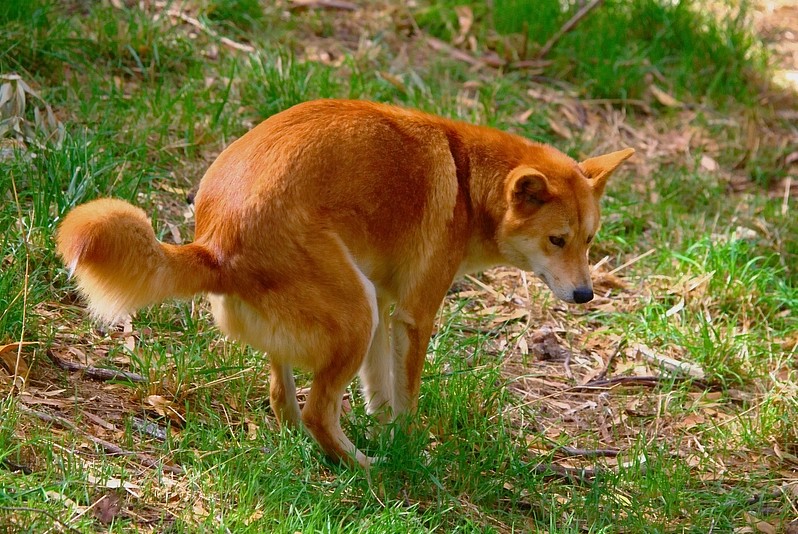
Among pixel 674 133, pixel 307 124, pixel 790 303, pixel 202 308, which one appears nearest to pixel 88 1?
pixel 202 308

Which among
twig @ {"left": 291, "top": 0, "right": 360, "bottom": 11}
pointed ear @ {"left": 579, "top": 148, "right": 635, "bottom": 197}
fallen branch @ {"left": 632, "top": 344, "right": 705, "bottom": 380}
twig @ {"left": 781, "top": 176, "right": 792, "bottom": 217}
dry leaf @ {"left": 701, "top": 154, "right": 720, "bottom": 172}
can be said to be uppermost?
pointed ear @ {"left": 579, "top": 148, "right": 635, "bottom": 197}

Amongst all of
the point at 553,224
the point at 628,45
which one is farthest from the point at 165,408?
the point at 628,45

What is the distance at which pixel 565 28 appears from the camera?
8789 millimetres

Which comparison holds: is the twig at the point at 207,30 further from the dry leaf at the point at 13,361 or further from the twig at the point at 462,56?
the dry leaf at the point at 13,361

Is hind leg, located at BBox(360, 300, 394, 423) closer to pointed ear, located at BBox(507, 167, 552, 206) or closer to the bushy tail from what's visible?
pointed ear, located at BBox(507, 167, 552, 206)

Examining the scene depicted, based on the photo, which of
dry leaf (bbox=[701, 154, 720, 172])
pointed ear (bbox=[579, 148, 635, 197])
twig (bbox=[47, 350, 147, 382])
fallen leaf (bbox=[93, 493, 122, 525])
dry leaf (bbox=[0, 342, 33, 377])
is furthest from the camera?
dry leaf (bbox=[701, 154, 720, 172])

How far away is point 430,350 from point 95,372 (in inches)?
69.5

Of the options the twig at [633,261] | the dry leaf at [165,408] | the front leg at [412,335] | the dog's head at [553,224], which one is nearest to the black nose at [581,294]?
the dog's head at [553,224]

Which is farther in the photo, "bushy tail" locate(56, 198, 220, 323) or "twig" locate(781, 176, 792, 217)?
"twig" locate(781, 176, 792, 217)

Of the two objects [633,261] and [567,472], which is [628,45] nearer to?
[633,261]

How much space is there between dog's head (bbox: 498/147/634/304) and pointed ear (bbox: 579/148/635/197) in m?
0.02

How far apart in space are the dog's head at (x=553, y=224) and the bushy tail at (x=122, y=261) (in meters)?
1.61

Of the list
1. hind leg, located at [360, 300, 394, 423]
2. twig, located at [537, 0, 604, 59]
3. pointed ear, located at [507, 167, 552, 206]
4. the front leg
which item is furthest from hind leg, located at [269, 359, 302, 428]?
twig, located at [537, 0, 604, 59]

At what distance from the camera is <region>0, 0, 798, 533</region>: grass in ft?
13.8
